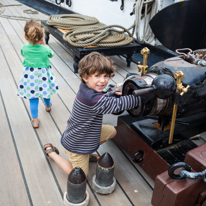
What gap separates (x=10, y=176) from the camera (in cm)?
157

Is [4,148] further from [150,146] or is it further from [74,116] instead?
[150,146]

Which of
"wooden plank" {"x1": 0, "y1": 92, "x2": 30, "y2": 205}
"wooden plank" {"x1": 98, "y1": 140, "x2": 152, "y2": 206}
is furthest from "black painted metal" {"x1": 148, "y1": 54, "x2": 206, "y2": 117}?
"wooden plank" {"x1": 0, "y1": 92, "x2": 30, "y2": 205}

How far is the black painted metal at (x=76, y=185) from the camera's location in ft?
4.15

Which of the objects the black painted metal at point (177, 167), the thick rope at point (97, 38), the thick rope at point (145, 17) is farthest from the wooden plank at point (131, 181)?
the thick rope at point (145, 17)

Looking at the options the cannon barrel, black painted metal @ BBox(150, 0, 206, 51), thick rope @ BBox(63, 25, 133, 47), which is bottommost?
thick rope @ BBox(63, 25, 133, 47)

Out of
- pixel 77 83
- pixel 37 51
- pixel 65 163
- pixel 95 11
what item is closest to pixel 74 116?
pixel 65 163

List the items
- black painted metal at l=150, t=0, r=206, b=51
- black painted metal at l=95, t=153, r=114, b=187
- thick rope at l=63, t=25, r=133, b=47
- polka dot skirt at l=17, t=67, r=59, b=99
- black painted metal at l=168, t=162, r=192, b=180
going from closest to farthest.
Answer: black painted metal at l=168, t=162, r=192, b=180
black painted metal at l=95, t=153, r=114, b=187
black painted metal at l=150, t=0, r=206, b=51
polka dot skirt at l=17, t=67, r=59, b=99
thick rope at l=63, t=25, r=133, b=47

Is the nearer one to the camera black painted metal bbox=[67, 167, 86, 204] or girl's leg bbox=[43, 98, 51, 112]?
black painted metal bbox=[67, 167, 86, 204]

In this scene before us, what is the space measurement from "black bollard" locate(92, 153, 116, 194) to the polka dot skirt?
32.8 inches

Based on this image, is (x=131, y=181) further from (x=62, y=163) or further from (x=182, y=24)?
(x=182, y=24)

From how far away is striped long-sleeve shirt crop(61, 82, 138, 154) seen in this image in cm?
129

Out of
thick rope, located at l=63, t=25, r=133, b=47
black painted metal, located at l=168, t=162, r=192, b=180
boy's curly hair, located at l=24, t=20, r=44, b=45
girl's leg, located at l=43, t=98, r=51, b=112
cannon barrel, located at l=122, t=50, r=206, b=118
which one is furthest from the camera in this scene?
thick rope, located at l=63, t=25, r=133, b=47

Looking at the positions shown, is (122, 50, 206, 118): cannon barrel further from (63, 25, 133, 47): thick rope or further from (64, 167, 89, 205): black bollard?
(63, 25, 133, 47): thick rope

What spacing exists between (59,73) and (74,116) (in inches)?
68.6
